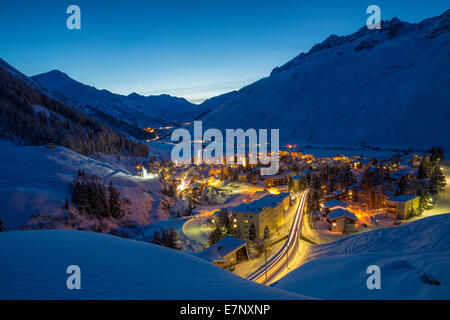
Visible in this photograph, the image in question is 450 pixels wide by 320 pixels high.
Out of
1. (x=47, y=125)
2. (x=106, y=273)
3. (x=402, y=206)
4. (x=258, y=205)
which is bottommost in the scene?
(x=402, y=206)

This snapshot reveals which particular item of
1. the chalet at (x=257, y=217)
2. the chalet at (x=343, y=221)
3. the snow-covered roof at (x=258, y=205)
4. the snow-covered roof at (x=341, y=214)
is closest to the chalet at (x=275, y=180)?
the snow-covered roof at (x=258, y=205)

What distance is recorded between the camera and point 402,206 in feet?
102

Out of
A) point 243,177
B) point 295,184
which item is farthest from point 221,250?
point 243,177

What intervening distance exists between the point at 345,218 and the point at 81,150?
55.9 metres

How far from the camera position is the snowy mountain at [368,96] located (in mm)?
99500

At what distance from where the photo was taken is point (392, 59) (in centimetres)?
14612

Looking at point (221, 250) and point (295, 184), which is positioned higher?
point (295, 184)

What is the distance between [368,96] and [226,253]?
13378 cm

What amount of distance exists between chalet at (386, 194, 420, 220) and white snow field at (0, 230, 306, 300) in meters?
31.9

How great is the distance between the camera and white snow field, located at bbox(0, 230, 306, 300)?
5777 millimetres

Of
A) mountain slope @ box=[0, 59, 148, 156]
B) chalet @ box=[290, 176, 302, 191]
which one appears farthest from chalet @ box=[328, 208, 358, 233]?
mountain slope @ box=[0, 59, 148, 156]

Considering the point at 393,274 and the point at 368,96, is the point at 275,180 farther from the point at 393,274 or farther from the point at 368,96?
the point at 368,96

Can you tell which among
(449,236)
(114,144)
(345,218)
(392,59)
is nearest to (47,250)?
(449,236)

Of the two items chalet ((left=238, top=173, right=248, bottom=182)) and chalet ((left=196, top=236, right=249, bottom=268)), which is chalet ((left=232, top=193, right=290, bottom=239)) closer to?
chalet ((left=196, top=236, right=249, bottom=268))
